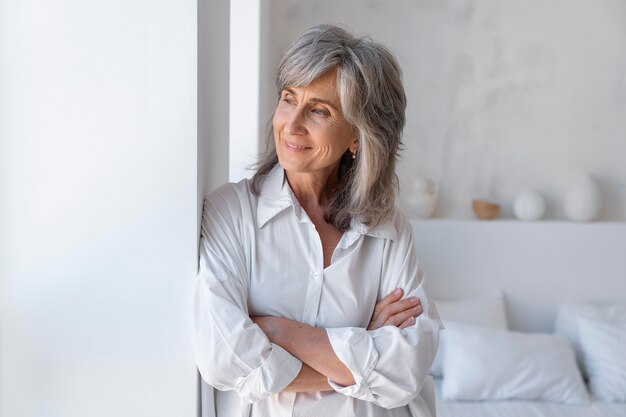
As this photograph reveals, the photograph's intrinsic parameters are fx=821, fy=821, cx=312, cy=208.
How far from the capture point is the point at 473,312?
14.8 ft

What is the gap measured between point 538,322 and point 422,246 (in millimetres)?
827

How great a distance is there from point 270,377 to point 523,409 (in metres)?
2.64

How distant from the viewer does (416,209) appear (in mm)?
4770

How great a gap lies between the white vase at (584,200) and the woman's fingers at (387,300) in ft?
10.3

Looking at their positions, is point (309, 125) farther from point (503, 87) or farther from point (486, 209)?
point (503, 87)

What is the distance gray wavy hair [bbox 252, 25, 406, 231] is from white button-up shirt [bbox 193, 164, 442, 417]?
62 millimetres

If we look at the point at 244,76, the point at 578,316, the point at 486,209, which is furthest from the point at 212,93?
the point at 578,316

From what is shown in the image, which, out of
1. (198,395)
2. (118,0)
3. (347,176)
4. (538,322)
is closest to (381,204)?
(347,176)

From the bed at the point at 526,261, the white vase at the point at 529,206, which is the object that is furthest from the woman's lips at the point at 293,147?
the white vase at the point at 529,206

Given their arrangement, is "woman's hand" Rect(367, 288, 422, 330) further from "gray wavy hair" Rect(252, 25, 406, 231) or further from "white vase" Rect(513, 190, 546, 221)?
"white vase" Rect(513, 190, 546, 221)

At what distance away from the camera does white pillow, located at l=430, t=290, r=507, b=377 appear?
4.39 metres

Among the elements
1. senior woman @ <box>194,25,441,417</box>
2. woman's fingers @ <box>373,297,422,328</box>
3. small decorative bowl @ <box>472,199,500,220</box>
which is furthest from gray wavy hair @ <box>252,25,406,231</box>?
small decorative bowl @ <box>472,199,500,220</box>

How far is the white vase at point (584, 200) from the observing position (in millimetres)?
4785

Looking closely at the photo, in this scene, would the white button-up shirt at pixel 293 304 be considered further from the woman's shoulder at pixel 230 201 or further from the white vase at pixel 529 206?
the white vase at pixel 529 206
